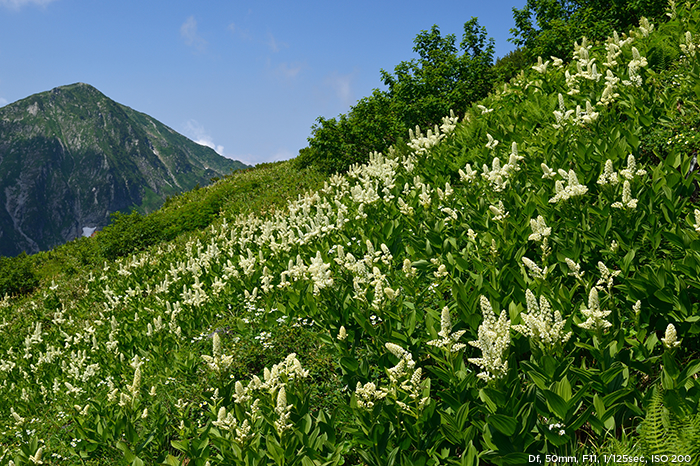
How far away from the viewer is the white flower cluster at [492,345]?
2.84 m

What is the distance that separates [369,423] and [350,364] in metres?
0.79

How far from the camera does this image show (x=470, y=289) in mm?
4598

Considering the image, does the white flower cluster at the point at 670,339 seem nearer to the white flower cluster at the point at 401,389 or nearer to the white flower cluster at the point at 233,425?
the white flower cluster at the point at 401,389

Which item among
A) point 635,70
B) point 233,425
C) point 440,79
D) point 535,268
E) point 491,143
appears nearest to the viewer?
point 233,425

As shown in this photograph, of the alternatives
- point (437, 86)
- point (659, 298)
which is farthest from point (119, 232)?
point (659, 298)

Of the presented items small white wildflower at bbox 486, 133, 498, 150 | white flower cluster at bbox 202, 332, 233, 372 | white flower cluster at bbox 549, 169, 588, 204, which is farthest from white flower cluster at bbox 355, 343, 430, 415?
small white wildflower at bbox 486, 133, 498, 150

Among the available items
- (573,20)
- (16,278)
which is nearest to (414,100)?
(573,20)

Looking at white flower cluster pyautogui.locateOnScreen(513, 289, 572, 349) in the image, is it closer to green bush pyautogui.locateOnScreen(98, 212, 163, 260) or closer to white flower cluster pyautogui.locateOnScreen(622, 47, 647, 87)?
white flower cluster pyautogui.locateOnScreen(622, 47, 647, 87)

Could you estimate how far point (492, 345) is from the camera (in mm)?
2918

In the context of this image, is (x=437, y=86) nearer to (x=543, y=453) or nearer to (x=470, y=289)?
(x=470, y=289)

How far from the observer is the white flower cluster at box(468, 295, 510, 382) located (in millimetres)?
2842

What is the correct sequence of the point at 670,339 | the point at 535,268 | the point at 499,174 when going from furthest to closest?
the point at 499,174 → the point at 535,268 → the point at 670,339

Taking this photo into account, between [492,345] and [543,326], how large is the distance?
40cm

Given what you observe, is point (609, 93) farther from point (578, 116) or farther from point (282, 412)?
point (282, 412)
